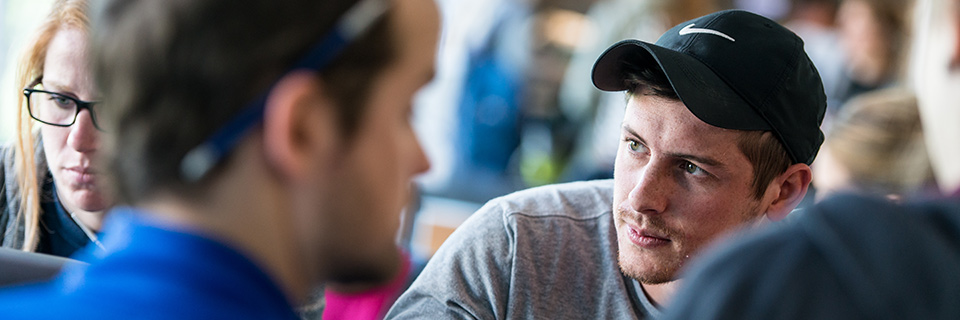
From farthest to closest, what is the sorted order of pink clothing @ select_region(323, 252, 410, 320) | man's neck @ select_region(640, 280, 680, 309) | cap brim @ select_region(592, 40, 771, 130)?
pink clothing @ select_region(323, 252, 410, 320), man's neck @ select_region(640, 280, 680, 309), cap brim @ select_region(592, 40, 771, 130)

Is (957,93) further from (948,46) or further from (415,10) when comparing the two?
(415,10)

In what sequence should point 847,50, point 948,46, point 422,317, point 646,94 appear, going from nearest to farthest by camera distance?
1. point 422,317
2. point 646,94
3. point 948,46
4. point 847,50

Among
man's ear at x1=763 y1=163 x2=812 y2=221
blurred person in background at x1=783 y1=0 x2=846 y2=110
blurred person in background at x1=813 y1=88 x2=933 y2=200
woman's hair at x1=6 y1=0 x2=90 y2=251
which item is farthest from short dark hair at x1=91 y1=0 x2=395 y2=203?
blurred person in background at x1=783 y1=0 x2=846 y2=110

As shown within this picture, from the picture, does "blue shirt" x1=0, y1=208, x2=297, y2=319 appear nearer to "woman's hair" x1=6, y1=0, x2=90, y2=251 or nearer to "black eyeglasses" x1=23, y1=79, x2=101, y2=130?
"black eyeglasses" x1=23, y1=79, x2=101, y2=130

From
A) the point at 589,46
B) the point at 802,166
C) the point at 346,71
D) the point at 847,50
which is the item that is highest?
the point at 346,71

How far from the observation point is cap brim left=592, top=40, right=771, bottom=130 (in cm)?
143

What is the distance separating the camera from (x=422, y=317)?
1.43 meters

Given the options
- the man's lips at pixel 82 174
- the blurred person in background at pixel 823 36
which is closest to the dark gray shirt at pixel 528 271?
the man's lips at pixel 82 174

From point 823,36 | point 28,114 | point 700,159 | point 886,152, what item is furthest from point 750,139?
point 823,36

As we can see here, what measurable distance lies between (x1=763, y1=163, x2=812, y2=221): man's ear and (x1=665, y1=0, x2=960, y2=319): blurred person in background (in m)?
0.98

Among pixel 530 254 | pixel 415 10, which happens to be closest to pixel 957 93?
pixel 530 254

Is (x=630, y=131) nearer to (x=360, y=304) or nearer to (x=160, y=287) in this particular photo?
(x=360, y=304)

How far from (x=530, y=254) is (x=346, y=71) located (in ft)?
2.72

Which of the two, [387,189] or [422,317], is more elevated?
[387,189]
